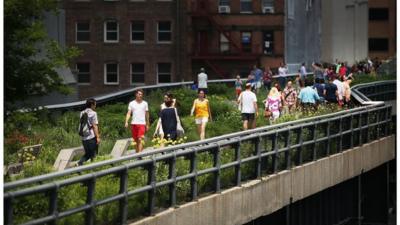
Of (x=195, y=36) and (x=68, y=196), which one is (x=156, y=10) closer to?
(x=195, y=36)

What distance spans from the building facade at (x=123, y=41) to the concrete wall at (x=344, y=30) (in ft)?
60.3

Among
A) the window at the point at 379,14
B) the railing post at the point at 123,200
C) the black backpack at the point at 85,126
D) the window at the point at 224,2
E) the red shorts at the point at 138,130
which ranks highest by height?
the window at the point at 379,14

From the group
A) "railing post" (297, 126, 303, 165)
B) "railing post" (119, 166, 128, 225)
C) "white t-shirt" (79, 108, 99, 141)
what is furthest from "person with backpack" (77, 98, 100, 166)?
"railing post" (119, 166, 128, 225)

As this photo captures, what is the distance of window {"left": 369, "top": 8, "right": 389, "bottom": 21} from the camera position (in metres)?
105

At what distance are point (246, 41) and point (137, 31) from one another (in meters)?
6.89

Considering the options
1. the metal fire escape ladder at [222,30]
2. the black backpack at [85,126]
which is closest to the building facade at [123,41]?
the metal fire escape ladder at [222,30]

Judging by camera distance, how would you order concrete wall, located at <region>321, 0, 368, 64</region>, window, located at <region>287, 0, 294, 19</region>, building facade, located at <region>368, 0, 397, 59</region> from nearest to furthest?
window, located at <region>287, 0, 294, 19</region> < concrete wall, located at <region>321, 0, 368, 64</region> < building facade, located at <region>368, 0, 397, 59</region>

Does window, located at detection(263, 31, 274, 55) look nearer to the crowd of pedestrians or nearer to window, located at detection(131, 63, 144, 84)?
window, located at detection(131, 63, 144, 84)

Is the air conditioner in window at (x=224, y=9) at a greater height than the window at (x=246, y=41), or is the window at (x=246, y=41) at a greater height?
the air conditioner in window at (x=224, y=9)

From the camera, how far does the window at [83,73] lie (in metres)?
72.4

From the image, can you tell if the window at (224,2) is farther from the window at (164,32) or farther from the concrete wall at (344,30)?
the concrete wall at (344,30)

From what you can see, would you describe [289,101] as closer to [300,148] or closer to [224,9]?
[300,148]

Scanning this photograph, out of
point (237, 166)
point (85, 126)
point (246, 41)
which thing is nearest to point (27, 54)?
point (237, 166)

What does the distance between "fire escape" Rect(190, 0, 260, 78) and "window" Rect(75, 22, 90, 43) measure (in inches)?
261
